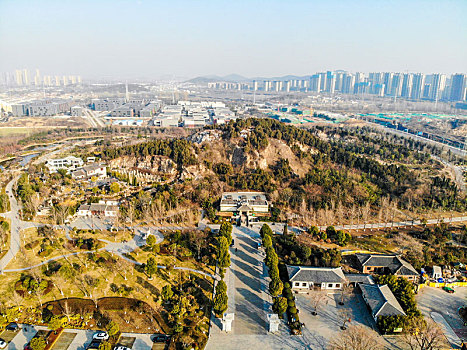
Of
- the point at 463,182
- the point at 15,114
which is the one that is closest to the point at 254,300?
the point at 463,182

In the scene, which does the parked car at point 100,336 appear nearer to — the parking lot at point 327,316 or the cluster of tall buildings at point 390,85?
the parking lot at point 327,316

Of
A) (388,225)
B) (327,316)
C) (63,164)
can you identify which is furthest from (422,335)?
(63,164)

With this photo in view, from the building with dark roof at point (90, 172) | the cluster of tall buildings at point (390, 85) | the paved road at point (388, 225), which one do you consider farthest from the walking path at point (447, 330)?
the cluster of tall buildings at point (390, 85)

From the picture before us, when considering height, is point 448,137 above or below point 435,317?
above

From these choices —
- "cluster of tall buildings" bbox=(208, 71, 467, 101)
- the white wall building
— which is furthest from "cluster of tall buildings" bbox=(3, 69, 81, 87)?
the white wall building

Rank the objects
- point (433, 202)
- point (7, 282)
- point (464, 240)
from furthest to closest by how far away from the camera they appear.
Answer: point (433, 202)
point (464, 240)
point (7, 282)

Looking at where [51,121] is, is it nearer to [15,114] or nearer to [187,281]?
[15,114]

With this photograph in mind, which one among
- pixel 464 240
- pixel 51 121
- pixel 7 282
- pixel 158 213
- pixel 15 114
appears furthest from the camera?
pixel 15 114
